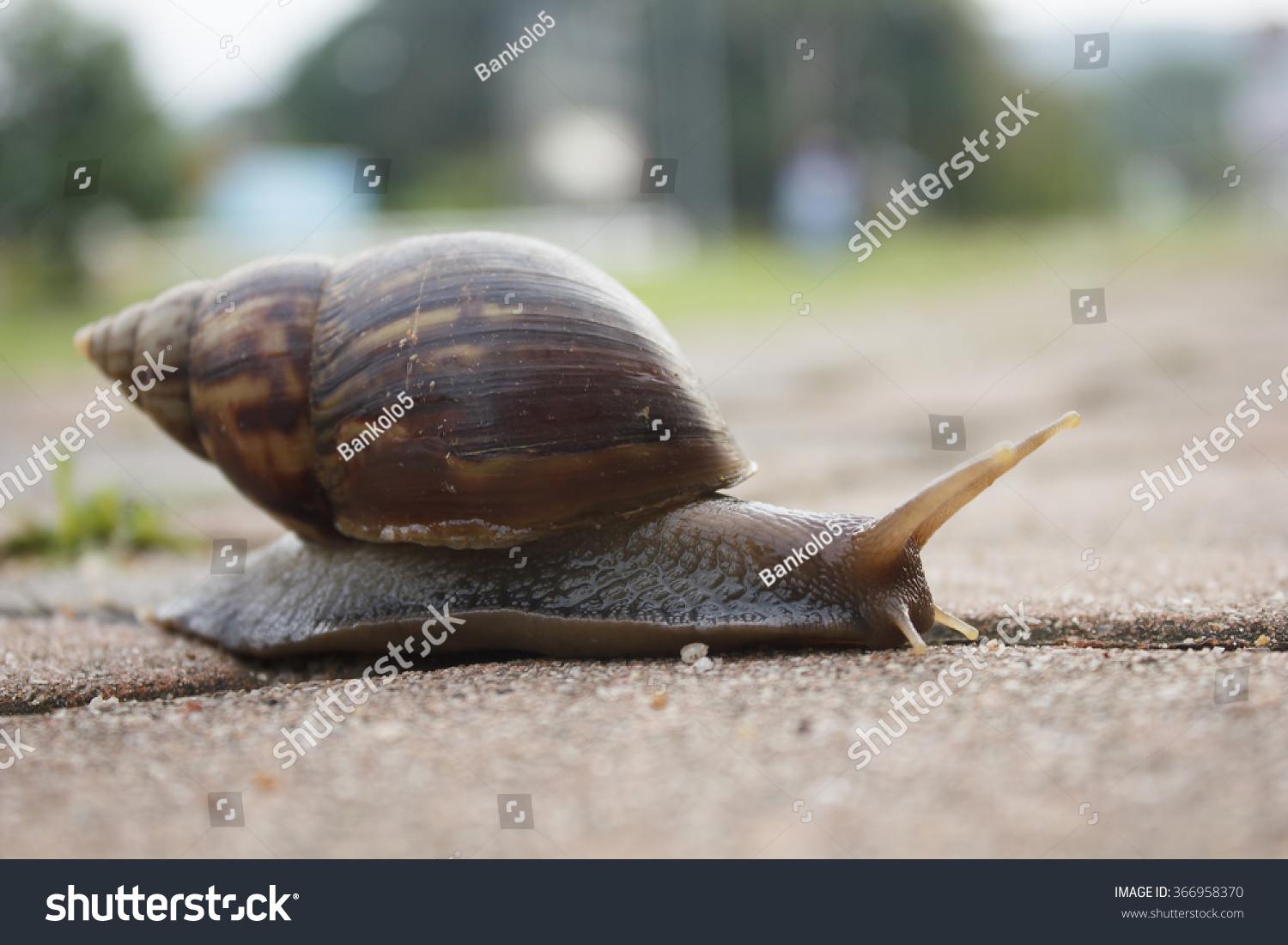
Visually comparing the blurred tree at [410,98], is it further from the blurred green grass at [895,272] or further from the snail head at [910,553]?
the snail head at [910,553]

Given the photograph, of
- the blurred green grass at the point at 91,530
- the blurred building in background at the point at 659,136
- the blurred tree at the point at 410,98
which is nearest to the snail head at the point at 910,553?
the blurred green grass at the point at 91,530

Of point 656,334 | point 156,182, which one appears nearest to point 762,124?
point 156,182

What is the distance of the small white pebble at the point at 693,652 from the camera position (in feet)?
7.18

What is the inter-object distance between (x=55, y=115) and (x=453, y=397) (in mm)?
13863

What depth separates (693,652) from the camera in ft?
7.21

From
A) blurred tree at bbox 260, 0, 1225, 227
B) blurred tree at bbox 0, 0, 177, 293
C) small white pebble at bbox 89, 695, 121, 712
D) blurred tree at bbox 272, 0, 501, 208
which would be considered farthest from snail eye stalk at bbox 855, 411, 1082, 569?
blurred tree at bbox 272, 0, 501, 208

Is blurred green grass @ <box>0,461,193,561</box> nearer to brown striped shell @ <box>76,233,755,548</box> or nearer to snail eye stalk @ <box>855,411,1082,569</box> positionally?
brown striped shell @ <box>76,233,755,548</box>

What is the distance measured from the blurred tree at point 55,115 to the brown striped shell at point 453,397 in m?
12.0

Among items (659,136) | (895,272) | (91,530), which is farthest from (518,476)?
(659,136)

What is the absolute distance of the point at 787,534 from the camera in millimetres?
2357

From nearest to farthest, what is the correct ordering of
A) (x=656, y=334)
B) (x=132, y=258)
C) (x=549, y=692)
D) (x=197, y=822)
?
(x=197, y=822) → (x=549, y=692) → (x=656, y=334) → (x=132, y=258)

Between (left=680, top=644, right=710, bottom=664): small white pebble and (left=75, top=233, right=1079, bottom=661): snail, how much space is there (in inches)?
0.7
